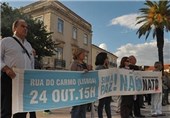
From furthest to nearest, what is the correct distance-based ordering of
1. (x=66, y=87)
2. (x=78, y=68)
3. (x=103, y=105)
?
(x=103, y=105) → (x=78, y=68) → (x=66, y=87)

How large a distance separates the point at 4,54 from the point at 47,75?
104cm

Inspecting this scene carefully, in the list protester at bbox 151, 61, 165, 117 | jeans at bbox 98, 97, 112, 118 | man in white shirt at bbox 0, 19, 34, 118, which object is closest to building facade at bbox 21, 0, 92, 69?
protester at bbox 151, 61, 165, 117

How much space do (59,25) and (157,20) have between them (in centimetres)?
1558

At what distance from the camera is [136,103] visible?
10602 millimetres

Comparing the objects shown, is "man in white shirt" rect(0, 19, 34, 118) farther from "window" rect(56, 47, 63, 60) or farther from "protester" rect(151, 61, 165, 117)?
"window" rect(56, 47, 63, 60)

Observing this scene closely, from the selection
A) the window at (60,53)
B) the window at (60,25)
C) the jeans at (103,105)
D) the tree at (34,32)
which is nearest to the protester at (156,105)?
the jeans at (103,105)

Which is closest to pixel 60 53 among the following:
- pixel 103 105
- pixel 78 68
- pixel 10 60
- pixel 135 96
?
pixel 135 96

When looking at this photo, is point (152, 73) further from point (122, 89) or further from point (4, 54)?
point (4, 54)

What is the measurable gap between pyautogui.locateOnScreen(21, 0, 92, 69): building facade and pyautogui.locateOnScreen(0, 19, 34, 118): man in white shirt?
35.7 metres

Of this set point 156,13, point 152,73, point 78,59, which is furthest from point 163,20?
point 78,59

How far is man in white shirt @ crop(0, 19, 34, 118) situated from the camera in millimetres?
5039

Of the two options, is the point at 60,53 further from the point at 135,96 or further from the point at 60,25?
the point at 135,96

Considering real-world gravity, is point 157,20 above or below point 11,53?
above

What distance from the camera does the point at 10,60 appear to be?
5.17 metres
